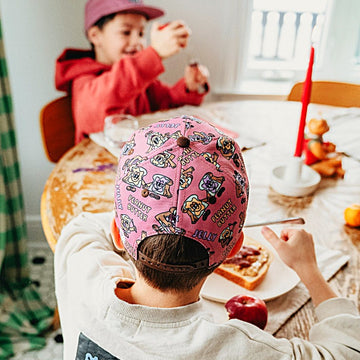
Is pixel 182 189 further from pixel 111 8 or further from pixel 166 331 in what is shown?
pixel 111 8

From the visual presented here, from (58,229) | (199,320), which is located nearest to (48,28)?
(58,229)

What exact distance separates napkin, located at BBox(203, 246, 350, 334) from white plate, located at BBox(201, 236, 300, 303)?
1 centimetres

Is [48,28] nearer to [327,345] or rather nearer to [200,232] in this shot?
[200,232]

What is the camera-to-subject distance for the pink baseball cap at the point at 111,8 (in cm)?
141

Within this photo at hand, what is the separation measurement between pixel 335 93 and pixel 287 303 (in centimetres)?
81

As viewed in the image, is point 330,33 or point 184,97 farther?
point 330,33

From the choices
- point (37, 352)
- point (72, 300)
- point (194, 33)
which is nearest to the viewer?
point (72, 300)

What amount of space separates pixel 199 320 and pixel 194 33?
5.17ft

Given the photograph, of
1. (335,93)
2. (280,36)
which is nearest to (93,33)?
(335,93)

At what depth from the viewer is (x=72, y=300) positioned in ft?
2.08

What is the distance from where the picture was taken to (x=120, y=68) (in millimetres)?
1353

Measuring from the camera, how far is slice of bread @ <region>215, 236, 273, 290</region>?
0.69 metres

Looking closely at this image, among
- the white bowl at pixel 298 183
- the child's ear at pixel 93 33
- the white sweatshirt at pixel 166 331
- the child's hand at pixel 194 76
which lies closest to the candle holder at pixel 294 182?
the white bowl at pixel 298 183

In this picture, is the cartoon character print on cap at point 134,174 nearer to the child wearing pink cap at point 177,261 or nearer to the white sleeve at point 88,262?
the child wearing pink cap at point 177,261
